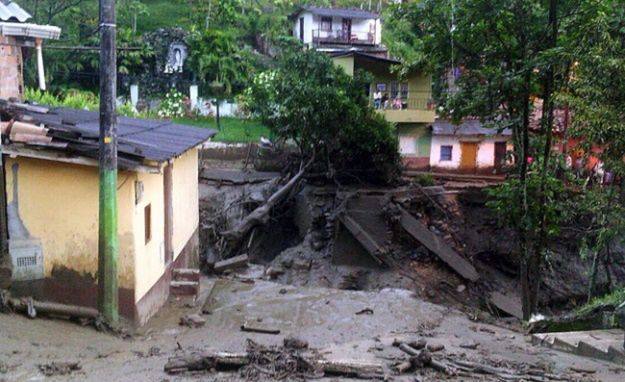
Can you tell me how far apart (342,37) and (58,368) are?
4614 centimetres

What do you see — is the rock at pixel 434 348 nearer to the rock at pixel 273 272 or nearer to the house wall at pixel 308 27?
the rock at pixel 273 272

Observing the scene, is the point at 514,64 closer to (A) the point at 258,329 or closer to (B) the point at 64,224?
(A) the point at 258,329

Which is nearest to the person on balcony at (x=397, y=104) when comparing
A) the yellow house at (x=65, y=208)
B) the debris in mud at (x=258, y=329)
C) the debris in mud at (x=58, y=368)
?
the debris in mud at (x=258, y=329)

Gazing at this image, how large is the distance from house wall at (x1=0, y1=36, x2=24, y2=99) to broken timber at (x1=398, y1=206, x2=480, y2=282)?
14.2 meters

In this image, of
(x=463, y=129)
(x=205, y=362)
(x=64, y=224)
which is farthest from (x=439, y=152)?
(x=205, y=362)

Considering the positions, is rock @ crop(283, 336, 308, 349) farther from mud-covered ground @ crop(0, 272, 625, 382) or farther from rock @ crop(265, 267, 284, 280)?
rock @ crop(265, 267, 284, 280)

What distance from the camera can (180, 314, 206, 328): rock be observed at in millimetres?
12578

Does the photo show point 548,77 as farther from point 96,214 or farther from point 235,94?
point 235,94

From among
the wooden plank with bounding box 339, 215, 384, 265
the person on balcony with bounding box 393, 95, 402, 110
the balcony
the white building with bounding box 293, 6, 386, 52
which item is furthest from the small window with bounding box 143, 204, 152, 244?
the white building with bounding box 293, 6, 386, 52

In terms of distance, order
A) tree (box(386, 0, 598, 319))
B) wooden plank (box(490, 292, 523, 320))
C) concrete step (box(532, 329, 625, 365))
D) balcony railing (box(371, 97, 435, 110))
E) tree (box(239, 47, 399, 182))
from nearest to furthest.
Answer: concrete step (box(532, 329, 625, 365))
tree (box(386, 0, 598, 319))
wooden plank (box(490, 292, 523, 320))
tree (box(239, 47, 399, 182))
balcony railing (box(371, 97, 435, 110))

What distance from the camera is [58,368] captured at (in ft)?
25.8

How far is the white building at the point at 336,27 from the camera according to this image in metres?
50.3

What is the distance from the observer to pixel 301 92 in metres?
24.5

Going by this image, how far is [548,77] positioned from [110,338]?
12.5 metres
